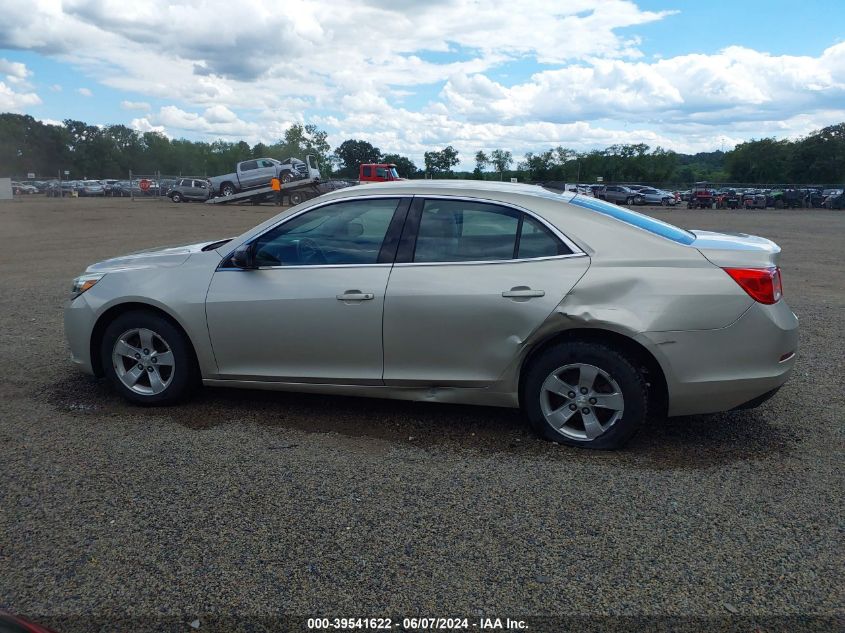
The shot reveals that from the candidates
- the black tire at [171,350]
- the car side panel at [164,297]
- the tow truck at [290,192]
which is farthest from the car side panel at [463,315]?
the tow truck at [290,192]

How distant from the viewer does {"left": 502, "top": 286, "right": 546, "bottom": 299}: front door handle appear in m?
4.36

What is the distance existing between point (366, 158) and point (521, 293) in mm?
88820

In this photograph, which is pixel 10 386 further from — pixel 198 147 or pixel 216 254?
pixel 198 147

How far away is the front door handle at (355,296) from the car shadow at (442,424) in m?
0.88

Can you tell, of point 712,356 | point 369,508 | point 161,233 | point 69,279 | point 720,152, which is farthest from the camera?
point 720,152

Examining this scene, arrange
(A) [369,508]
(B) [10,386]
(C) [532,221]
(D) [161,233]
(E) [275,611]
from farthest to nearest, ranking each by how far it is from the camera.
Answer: (D) [161,233] < (B) [10,386] < (C) [532,221] < (A) [369,508] < (E) [275,611]

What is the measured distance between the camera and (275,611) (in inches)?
112

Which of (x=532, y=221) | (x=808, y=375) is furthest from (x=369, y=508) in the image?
(x=808, y=375)

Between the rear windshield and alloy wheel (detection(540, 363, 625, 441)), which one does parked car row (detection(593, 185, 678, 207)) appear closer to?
the rear windshield

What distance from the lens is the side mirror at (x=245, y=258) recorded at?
4.92 metres

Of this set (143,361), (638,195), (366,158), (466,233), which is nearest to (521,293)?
(466,233)

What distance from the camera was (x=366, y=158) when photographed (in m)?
90.7

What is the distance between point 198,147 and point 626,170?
7482cm

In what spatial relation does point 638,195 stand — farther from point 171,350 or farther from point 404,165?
point 171,350
